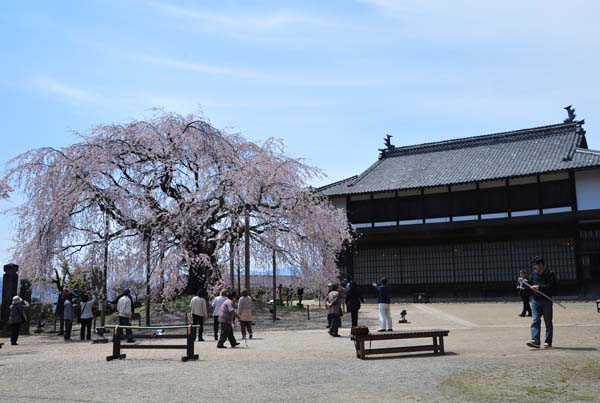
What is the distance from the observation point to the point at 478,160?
3244 cm

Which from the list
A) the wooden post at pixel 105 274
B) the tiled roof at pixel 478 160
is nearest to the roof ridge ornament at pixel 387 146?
the tiled roof at pixel 478 160

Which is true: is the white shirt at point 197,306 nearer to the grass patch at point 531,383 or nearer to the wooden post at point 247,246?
the wooden post at point 247,246

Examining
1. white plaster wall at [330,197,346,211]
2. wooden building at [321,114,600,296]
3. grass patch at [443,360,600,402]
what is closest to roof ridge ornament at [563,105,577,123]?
wooden building at [321,114,600,296]

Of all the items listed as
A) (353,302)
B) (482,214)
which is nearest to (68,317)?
(353,302)

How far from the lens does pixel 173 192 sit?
22.5 m

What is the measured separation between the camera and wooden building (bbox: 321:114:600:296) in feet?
90.3

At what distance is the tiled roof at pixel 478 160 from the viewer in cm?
2853

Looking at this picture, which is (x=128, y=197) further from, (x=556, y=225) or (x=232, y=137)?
(x=556, y=225)

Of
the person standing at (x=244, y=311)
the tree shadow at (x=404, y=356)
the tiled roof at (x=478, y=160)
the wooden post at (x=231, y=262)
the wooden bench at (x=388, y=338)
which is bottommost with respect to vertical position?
the tree shadow at (x=404, y=356)

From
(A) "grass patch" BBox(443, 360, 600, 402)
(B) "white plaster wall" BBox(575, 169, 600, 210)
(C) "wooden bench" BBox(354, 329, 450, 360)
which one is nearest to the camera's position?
(A) "grass patch" BBox(443, 360, 600, 402)

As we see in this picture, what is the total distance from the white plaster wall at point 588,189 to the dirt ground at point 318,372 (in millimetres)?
13577

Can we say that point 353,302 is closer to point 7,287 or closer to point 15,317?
point 15,317

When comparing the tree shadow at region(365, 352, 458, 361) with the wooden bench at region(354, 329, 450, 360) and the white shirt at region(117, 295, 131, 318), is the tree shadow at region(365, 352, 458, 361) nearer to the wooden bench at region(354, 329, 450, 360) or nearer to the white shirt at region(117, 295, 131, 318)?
the wooden bench at region(354, 329, 450, 360)

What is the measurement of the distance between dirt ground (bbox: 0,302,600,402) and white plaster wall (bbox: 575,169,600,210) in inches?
535
